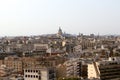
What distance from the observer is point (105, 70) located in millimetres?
40719

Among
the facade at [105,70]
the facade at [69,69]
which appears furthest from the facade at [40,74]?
the facade at [69,69]

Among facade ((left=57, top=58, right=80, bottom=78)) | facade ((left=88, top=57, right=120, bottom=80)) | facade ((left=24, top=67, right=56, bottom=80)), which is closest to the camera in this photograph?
facade ((left=24, top=67, right=56, bottom=80))

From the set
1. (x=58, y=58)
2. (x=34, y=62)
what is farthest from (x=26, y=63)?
(x=58, y=58)

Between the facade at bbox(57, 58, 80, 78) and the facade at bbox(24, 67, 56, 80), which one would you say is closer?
the facade at bbox(24, 67, 56, 80)

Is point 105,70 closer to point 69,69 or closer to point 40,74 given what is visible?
point 69,69

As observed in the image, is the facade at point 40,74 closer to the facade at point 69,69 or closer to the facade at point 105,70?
the facade at point 105,70

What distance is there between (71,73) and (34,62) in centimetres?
1566

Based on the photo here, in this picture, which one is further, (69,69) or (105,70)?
(69,69)

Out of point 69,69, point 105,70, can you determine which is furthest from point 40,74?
point 69,69

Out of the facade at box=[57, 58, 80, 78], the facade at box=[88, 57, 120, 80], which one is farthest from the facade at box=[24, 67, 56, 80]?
the facade at box=[57, 58, 80, 78]

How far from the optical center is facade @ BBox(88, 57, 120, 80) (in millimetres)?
40438

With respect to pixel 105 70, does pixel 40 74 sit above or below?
above

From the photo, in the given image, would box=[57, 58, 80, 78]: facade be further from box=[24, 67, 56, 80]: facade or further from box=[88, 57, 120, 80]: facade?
box=[24, 67, 56, 80]: facade

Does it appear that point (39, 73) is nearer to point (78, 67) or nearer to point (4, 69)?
point (78, 67)
